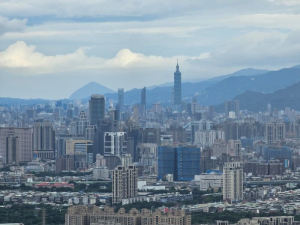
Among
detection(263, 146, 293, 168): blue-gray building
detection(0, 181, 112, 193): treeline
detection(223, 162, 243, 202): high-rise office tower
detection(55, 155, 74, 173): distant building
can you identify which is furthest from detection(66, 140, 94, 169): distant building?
detection(223, 162, 243, 202): high-rise office tower

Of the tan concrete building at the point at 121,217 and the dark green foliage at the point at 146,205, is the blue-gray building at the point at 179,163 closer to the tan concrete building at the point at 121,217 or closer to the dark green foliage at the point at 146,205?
the dark green foliage at the point at 146,205

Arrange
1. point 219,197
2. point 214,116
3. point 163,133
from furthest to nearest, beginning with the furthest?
point 214,116
point 163,133
point 219,197

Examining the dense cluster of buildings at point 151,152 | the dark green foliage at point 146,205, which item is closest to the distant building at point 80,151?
the dense cluster of buildings at point 151,152

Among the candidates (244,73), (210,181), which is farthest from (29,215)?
(244,73)

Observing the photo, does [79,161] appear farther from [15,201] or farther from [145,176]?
[15,201]

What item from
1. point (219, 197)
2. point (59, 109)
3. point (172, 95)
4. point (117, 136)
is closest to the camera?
point (219, 197)

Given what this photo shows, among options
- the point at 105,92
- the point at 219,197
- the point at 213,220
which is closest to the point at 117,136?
the point at 219,197

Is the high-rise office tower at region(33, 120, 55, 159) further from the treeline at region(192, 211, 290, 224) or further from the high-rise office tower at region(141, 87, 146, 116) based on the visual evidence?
the high-rise office tower at region(141, 87, 146, 116)
